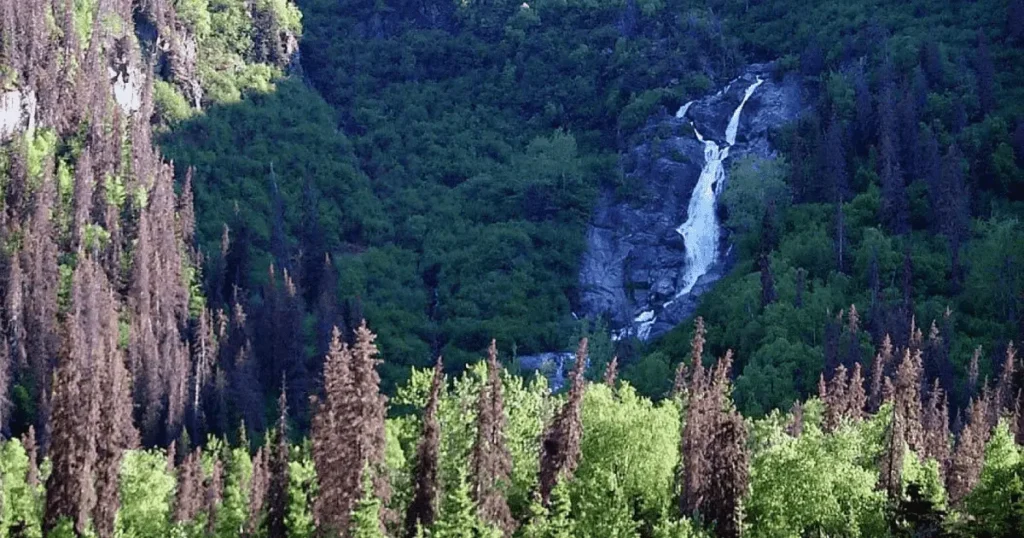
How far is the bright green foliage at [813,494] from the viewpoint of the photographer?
280 ft

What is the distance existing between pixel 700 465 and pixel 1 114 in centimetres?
11719

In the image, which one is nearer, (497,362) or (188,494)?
(497,362)

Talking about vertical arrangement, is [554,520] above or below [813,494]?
below

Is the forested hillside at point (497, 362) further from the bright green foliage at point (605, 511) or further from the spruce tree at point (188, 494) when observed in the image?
the spruce tree at point (188, 494)

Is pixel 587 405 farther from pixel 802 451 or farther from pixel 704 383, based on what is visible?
pixel 802 451

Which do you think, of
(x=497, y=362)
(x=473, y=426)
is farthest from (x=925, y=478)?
(x=497, y=362)

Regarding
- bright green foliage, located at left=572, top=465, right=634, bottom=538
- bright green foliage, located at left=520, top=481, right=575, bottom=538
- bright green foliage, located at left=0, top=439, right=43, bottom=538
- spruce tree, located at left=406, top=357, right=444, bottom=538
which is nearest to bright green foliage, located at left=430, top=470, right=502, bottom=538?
bright green foliage, located at left=520, top=481, right=575, bottom=538

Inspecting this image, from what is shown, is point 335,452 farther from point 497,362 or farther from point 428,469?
point 497,362

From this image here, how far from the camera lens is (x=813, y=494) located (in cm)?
8525

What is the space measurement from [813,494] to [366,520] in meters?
23.7

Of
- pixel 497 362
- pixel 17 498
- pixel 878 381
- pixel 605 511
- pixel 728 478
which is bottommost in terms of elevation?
pixel 605 511

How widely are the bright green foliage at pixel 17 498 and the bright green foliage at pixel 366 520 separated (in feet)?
65.1

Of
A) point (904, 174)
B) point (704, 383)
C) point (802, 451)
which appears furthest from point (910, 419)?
point (904, 174)

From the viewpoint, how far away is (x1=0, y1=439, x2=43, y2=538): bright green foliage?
297 feet
